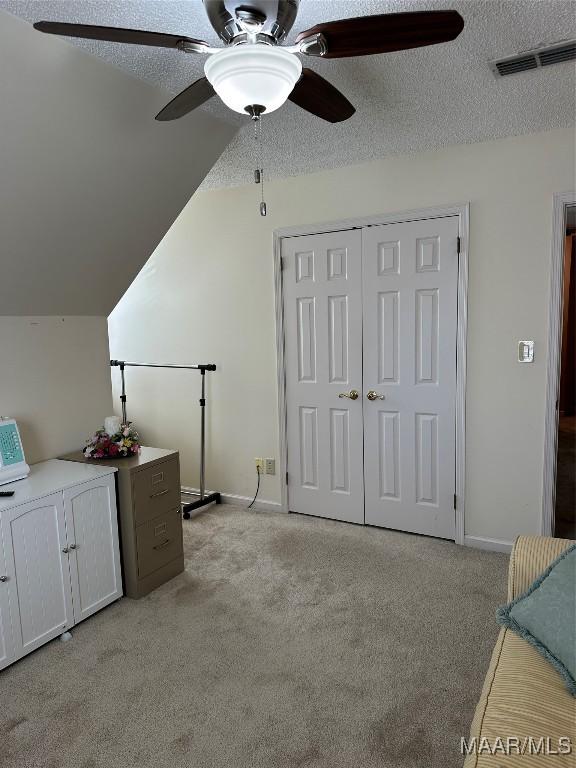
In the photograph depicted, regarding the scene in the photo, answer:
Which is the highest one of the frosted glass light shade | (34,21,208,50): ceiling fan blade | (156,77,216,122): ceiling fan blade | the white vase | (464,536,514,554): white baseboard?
(34,21,208,50): ceiling fan blade

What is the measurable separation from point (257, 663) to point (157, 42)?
228 centimetres

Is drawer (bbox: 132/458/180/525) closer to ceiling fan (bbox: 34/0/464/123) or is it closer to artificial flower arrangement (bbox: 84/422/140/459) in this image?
artificial flower arrangement (bbox: 84/422/140/459)

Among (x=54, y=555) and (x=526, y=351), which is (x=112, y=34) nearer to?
(x=54, y=555)

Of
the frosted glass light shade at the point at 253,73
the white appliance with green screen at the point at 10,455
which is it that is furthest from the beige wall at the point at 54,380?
the frosted glass light shade at the point at 253,73

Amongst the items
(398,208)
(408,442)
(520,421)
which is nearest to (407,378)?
(408,442)

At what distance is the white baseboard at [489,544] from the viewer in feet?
10.2

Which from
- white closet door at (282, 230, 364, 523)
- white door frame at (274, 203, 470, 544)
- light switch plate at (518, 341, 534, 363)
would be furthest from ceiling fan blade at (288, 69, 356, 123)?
light switch plate at (518, 341, 534, 363)

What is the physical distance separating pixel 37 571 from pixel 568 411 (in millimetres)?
7169

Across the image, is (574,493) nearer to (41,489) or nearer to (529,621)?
(529,621)

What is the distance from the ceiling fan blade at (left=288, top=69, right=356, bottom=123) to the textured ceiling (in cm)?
31

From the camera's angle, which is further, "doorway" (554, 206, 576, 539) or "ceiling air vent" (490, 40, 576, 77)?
"doorway" (554, 206, 576, 539)

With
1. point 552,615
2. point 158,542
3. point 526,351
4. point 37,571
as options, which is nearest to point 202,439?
point 158,542

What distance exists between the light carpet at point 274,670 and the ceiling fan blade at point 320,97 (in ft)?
7.12

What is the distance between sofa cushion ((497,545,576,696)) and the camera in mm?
1349
